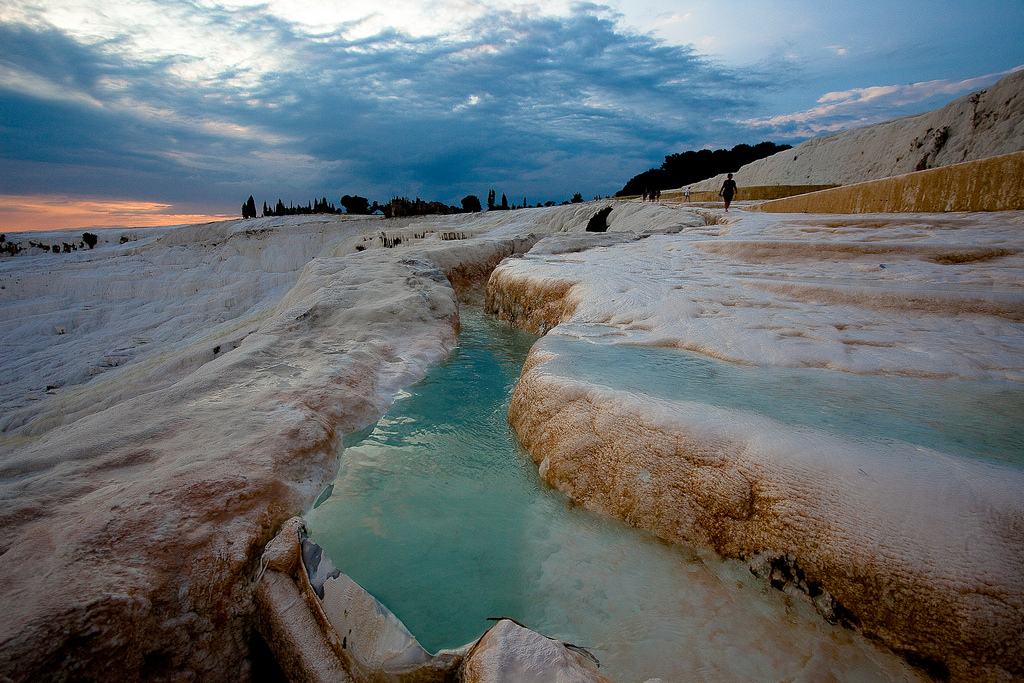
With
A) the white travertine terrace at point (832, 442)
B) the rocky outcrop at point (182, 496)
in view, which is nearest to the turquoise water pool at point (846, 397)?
the white travertine terrace at point (832, 442)

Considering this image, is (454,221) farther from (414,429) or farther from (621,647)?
(621,647)

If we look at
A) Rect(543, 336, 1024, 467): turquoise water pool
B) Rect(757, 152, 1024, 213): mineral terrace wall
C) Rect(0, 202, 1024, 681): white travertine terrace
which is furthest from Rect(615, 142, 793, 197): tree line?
Rect(543, 336, 1024, 467): turquoise water pool

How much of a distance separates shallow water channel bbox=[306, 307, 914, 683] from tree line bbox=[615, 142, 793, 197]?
43.7m

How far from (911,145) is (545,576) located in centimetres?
2596

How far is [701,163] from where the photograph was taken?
44.1 meters

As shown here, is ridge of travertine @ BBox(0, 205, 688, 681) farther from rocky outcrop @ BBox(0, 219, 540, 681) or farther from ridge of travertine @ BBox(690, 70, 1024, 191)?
ridge of travertine @ BBox(690, 70, 1024, 191)

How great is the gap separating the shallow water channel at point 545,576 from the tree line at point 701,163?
143 ft

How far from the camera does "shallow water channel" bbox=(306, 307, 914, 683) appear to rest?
157cm

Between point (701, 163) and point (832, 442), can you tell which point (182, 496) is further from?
point (701, 163)

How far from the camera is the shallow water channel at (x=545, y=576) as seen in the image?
1.57 metres

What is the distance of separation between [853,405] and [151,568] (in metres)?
3.49

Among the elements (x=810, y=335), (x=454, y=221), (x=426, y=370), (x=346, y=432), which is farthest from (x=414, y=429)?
(x=454, y=221)

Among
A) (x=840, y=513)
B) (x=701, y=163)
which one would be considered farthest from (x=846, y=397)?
(x=701, y=163)

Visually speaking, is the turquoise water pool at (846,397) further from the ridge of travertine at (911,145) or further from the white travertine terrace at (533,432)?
the ridge of travertine at (911,145)
